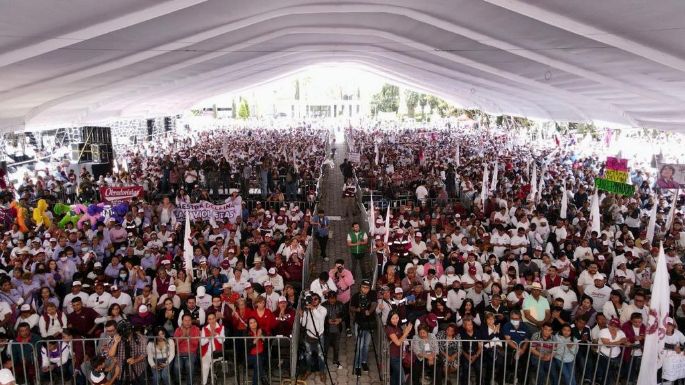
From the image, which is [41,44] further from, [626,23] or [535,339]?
[626,23]

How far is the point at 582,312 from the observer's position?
7969mm

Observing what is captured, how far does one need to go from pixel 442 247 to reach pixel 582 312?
152 inches

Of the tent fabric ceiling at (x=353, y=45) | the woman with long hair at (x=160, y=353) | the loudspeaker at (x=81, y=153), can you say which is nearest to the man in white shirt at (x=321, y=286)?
the woman with long hair at (x=160, y=353)

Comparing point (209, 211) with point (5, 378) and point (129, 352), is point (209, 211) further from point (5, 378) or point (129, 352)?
point (5, 378)

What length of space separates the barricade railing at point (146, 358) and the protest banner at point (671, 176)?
39.5ft

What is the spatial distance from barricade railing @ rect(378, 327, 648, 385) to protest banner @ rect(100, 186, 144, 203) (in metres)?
9.12

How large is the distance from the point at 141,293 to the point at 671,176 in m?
13.6

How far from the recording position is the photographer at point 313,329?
7805mm

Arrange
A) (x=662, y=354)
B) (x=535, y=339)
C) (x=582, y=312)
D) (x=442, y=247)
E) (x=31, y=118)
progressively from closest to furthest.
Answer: (x=662, y=354) → (x=535, y=339) → (x=582, y=312) → (x=442, y=247) → (x=31, y=118)

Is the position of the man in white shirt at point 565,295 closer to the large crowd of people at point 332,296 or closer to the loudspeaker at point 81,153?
the large crowd of people at point 332,296

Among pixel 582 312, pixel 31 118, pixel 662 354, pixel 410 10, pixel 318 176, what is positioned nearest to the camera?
pixel 662 354

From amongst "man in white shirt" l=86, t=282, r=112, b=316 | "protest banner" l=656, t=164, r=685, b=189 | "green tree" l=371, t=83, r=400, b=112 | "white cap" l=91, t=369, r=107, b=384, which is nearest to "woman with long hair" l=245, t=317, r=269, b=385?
"white cap" l=91, t=369, r=107, b=384

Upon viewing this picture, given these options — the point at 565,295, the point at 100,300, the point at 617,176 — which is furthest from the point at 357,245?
the point at 617,176

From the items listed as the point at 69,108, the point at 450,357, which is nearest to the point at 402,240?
the point at 450,357
